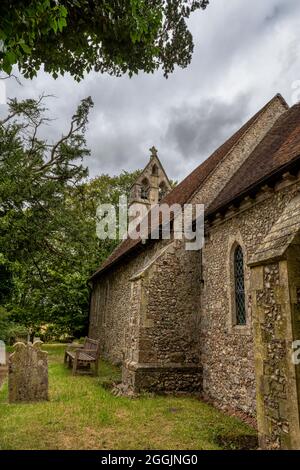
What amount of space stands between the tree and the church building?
331 cm

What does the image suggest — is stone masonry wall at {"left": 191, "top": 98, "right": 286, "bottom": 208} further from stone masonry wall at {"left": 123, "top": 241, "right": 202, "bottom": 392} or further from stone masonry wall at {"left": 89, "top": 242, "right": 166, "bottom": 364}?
stone masonry wall at {"left": 89, "top": 242, "right": 166, "bottom": 364}

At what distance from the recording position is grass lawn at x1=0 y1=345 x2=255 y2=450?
211 inches

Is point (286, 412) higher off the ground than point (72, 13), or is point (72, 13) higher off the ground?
point (72, 13)

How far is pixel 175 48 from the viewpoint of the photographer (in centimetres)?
627

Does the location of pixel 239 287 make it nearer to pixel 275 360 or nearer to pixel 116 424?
pixel 275 360

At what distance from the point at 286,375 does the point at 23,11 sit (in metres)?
5.67

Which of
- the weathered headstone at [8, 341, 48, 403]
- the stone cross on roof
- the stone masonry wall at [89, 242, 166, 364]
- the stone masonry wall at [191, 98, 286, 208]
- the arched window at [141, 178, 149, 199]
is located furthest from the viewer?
the arched window at [141, 178, 149, 199]

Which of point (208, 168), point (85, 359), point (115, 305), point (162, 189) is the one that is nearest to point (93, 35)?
point (208, 168)

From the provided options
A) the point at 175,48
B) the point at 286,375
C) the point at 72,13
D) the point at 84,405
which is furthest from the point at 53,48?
the point at 84,405

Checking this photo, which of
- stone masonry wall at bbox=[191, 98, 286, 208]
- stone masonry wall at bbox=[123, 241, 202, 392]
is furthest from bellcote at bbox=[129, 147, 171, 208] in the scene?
stone masonry wall at bbox=[123, 241, 202, 392]

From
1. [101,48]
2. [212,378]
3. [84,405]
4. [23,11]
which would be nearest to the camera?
[23,11]

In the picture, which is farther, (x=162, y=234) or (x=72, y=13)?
(x=162, y=234)

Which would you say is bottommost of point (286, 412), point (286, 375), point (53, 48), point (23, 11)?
point (286, 412)

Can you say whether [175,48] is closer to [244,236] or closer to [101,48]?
[101,48]
